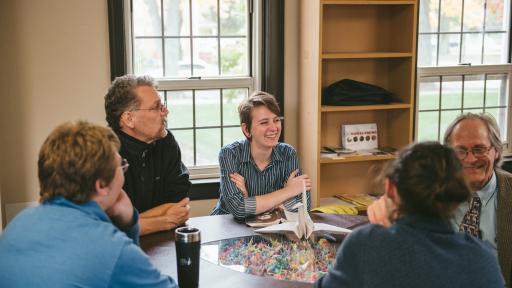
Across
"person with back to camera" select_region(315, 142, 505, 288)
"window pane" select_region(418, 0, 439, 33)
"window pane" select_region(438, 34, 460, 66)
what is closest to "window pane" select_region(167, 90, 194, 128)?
"window pane" select_region(418, 0, 439, 33)

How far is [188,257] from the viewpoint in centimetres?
178

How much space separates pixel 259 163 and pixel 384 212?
1.41 meters

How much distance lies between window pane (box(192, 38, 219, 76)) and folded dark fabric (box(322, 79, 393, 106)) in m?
0.73

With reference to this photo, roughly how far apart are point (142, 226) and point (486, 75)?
3082mm

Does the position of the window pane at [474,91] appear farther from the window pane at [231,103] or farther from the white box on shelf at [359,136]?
the window pane at [231,103]

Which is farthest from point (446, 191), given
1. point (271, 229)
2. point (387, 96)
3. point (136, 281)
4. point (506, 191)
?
point (387, 96)

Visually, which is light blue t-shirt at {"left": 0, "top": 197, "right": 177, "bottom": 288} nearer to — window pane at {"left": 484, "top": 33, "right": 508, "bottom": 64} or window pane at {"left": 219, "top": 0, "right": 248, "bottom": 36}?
window pane at {"left": 219, "top": 0, "right": 248, "bottom": 36}

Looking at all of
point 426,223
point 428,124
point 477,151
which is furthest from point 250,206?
point 428,124

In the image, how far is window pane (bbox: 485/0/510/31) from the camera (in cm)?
437

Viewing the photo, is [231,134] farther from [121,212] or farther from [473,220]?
[121,212]

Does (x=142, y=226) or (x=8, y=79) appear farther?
(x=8, y=79)

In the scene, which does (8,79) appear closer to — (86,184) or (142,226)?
(142,226)

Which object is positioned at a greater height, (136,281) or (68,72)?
(68,72)

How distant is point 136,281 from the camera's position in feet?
4.76
